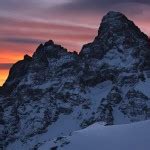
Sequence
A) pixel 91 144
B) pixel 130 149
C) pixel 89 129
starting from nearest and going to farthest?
pixel 130 149, pixel 91 144, pixel 89 129

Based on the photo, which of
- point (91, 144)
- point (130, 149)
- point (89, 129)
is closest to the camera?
point (130, 149)

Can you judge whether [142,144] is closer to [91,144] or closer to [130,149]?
[130,149]

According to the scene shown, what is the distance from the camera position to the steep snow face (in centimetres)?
9731

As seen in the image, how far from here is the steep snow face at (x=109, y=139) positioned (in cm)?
9731

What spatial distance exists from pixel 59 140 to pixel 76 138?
10.5 feet

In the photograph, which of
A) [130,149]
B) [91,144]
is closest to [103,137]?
[91,144]

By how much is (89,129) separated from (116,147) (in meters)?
14.5

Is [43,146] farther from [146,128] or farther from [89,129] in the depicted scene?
[146,128]

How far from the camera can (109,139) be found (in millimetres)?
102125

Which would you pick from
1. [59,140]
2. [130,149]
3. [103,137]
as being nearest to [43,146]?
[59,140]

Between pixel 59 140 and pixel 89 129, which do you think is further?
pixel 89 129

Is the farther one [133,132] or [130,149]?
[133,132]

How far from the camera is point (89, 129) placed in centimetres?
11119

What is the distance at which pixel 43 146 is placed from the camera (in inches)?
4210
